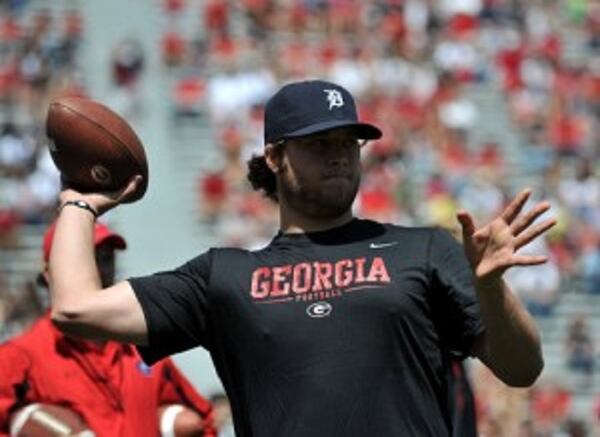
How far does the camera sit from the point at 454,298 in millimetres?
4145

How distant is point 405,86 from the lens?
66.0 feet

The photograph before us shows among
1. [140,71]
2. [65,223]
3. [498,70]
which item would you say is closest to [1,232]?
[140,71]

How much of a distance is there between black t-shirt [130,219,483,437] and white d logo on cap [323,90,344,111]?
28 centimetres

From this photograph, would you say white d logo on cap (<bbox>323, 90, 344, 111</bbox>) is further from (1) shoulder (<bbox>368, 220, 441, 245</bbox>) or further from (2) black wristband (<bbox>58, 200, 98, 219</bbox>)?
(2) black wristband (<bbox>58, 200, 98, 219</bbox>)

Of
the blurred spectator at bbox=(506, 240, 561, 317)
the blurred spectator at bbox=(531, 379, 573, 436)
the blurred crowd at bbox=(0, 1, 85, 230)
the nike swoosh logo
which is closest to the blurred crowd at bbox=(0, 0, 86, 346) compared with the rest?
the blurred crowd at bbox=(0, 1, 85, 230)

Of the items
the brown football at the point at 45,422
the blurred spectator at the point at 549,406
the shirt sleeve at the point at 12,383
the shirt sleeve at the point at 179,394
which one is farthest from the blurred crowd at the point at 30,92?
the brown football at the point at 45,422

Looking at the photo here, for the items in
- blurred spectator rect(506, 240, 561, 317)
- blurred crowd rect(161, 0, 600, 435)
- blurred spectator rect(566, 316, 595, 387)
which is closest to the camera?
blurred spectator rect(566, 316, 595, 387)

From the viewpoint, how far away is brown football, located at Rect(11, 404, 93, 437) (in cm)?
521

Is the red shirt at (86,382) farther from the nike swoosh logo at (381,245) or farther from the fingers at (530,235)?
the fingers at (530,235)

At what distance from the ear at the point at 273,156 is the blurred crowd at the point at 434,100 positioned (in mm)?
11373

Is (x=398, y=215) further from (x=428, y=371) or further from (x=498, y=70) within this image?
(x=428, y=371)

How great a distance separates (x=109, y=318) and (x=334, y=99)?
73 cm

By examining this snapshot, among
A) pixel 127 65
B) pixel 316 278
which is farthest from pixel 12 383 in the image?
pixel 127 65

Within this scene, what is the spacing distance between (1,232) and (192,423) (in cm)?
1109
